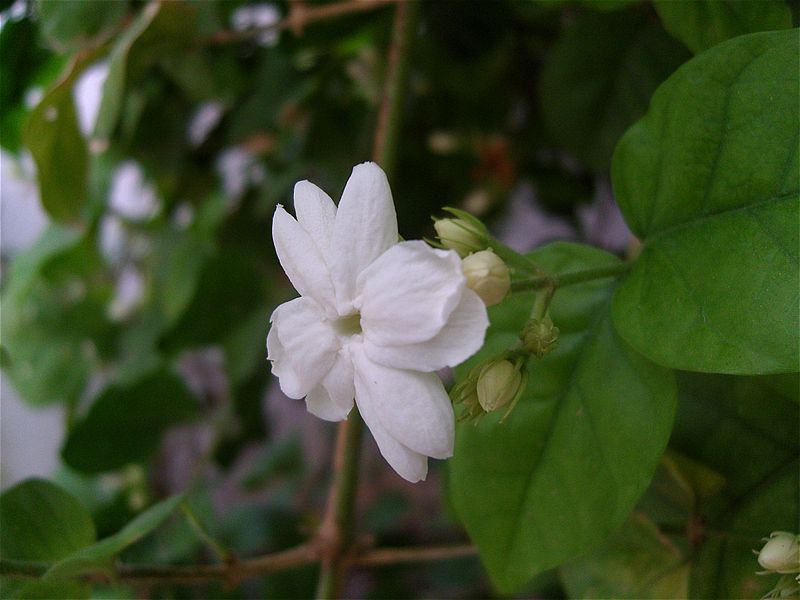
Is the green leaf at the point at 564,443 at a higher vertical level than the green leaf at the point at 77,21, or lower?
lower

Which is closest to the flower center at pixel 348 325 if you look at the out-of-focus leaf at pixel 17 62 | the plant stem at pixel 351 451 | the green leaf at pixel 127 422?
the plant stem at pixel 351 451

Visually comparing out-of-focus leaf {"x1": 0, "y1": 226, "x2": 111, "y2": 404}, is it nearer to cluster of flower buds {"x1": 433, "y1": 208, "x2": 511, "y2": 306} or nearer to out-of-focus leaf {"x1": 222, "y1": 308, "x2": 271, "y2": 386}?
out-of-focus leaf {"x1": 222, "y1": 308, "x2": 271, "y2": 386}

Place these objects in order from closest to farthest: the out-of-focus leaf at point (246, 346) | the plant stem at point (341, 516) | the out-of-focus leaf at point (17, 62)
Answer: the plant stem at point (341, 516), the out-of-focus leaf at point (17, 62), the out-of-focus leaf at point (246, 346)

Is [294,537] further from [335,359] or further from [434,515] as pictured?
[335,359]

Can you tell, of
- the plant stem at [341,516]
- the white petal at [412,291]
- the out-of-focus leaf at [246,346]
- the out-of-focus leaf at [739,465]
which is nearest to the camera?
the white petal at [412,291]

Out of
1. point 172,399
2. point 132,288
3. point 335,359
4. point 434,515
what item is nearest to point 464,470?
point 335,359

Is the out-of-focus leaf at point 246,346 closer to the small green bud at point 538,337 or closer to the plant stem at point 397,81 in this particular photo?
the plant stem at point 397,81

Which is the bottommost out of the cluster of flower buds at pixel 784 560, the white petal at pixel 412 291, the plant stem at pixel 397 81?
the cluster of flower buds at pixel 784 560
